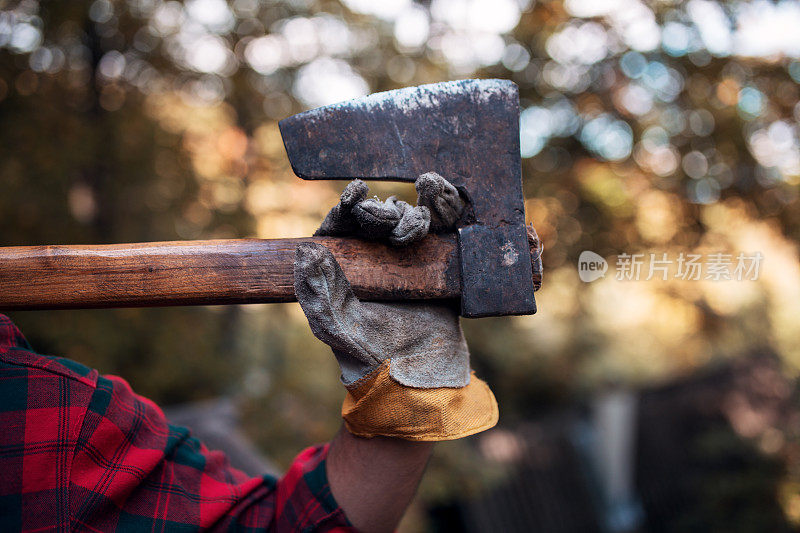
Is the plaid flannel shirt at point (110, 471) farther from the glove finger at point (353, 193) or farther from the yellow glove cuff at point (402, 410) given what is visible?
the glove finger at point (353, 193)

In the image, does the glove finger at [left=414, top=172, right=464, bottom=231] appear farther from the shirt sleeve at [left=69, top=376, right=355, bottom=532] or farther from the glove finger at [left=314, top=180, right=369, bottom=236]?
the shirt sleeve at [left=69, top=376, right=355, bottom=532]

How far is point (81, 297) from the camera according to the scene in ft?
3.66

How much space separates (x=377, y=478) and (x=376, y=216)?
0.57m

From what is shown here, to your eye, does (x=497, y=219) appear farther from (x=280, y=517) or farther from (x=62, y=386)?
(x=62, y=386)

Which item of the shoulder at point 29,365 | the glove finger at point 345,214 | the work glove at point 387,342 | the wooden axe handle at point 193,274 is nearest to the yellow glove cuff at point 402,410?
the work glove at point 387,342

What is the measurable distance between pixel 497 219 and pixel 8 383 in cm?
102

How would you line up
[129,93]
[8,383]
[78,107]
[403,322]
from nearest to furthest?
[8,383] → [403,322] → [78,107] → [129,93]

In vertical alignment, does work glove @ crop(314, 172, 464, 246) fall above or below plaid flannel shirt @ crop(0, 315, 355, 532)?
above

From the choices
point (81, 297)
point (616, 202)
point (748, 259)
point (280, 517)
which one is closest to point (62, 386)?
point (81, 297)

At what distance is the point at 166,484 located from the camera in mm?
1110

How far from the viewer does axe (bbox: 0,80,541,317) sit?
1112 millimetres

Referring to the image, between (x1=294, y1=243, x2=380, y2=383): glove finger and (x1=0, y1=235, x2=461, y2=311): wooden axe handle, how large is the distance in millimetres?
74

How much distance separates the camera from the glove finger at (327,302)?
3.28ft

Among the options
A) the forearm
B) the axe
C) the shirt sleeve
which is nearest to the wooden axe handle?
the axe
